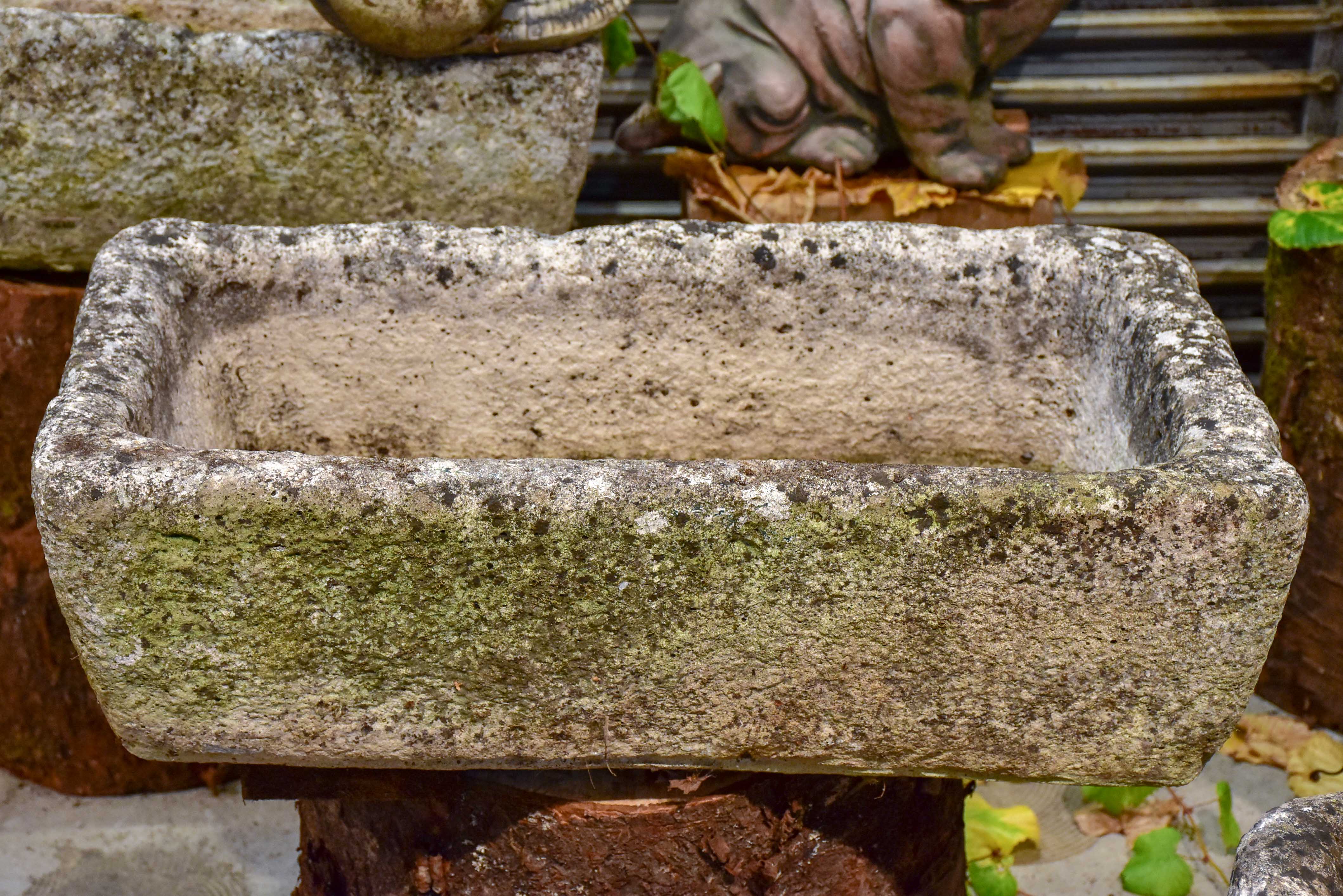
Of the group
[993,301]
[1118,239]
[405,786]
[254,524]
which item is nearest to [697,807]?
[405,786]

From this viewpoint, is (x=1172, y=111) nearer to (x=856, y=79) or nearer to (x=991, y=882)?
(x=856, y=79)

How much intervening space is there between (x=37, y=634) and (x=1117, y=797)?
1.67 metres

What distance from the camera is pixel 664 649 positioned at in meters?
1.12

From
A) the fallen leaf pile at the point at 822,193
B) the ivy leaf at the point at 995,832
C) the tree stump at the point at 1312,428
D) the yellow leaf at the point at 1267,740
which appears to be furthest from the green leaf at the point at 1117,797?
the fallen leaf pile at the point at 822,193

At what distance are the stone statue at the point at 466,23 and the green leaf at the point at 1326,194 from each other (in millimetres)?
1097

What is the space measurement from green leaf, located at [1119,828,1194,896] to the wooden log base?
26.8 inches

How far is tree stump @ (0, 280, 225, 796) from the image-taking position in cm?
189

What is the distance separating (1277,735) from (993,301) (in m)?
1.21

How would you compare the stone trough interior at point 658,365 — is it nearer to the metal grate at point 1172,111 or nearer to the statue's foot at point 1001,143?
the statue's foot at point 1001,143

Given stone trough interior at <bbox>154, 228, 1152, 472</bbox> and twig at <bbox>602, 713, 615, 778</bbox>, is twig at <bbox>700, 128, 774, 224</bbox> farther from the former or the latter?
twig at <bbox>602, 713, 615, 778</bbox>

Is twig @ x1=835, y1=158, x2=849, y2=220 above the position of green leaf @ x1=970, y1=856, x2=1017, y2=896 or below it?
above

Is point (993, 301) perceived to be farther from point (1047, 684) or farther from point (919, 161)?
point (919, 161)

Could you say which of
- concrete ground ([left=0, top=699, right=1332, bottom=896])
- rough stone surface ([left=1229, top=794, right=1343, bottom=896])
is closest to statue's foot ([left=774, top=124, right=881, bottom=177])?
concrete ground ([left=0, top=699, right=1332, bottom=896])

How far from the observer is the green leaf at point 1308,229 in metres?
2.02
